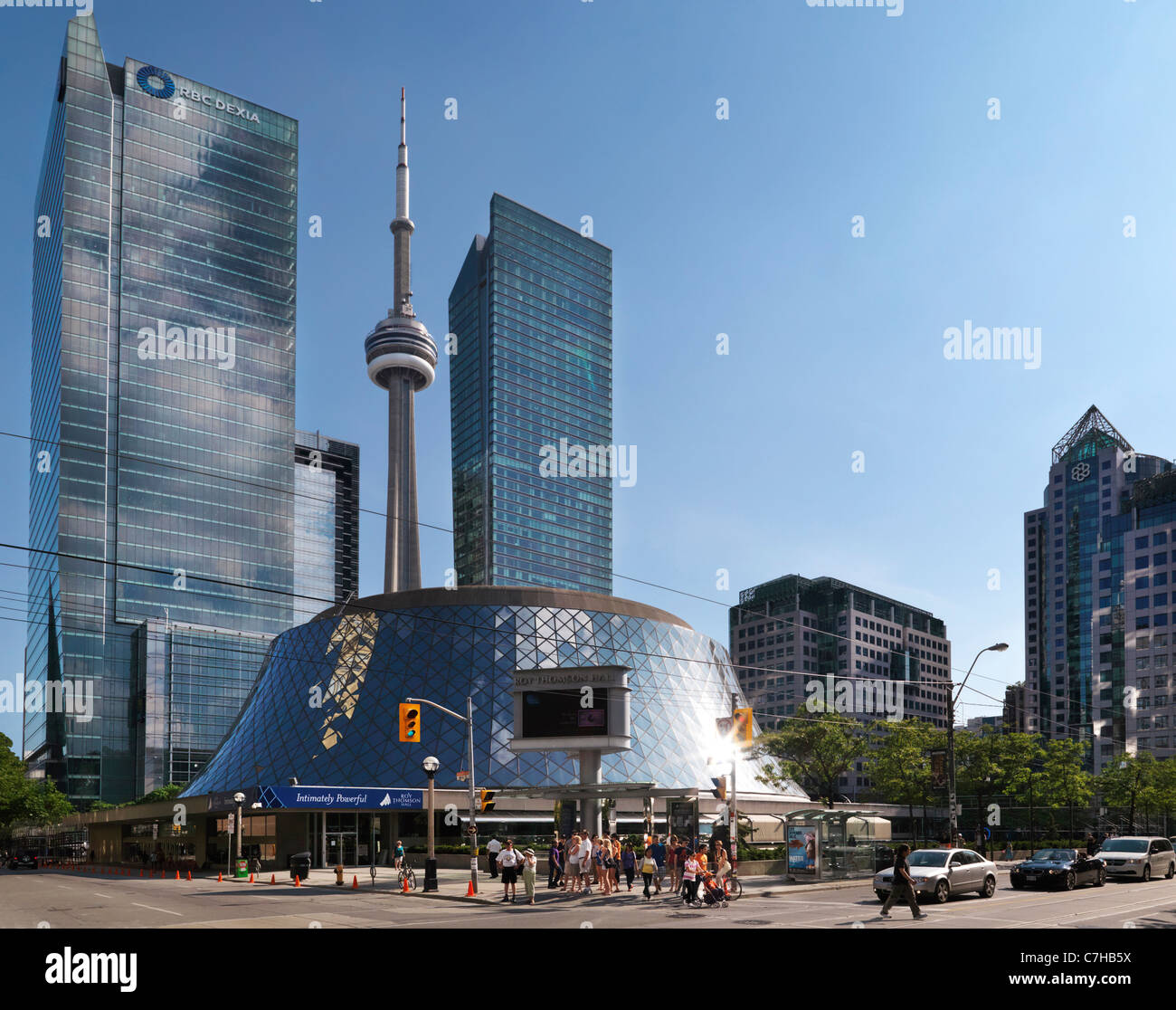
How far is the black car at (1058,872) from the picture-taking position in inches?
1442

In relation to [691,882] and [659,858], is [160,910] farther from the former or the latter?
[659,858]

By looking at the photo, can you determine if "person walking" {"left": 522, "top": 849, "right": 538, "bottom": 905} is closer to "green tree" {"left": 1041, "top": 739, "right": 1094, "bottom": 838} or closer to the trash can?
the trash can

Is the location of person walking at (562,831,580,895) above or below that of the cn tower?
below

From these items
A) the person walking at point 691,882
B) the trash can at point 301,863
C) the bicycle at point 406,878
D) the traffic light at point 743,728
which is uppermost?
the traffic light at point 743,728

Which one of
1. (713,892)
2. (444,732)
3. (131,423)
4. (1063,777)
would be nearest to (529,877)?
(713,892)

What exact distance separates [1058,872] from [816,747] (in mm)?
33776

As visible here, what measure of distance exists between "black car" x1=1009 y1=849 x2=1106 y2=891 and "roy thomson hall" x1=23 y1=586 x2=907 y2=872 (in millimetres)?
17689

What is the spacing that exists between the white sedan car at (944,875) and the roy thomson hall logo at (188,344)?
174771 millimetres

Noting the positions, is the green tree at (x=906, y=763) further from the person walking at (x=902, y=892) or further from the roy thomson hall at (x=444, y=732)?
the person walking at (x=902, y=892)

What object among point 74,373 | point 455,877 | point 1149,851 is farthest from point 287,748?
point 74,373

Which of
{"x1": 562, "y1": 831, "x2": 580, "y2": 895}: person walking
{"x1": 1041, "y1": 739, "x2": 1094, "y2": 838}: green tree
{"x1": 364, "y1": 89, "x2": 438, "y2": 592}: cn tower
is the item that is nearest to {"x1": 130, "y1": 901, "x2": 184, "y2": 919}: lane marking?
{"x1": 562, "y1": 831, "x2": 580, "y2": 895}: person walking

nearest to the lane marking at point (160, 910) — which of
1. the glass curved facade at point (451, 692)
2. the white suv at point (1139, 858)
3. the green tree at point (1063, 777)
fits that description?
the white suv at point (1139, 858)

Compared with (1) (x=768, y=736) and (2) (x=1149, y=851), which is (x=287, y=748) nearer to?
(1) (x=768, y=736)

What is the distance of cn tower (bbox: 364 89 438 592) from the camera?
167625 mm
